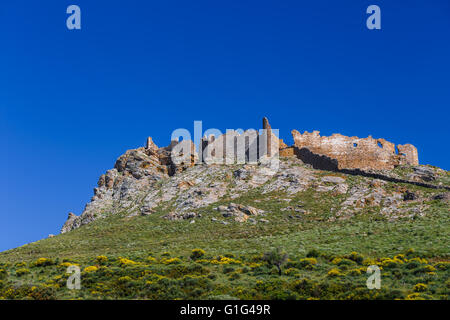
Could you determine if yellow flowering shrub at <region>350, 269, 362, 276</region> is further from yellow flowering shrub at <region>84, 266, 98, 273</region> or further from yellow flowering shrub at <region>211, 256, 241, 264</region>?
yellow flowering shrub at <region>84, 266, 98, 273</region>

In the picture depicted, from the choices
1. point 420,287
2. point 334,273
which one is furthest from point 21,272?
point 420,287

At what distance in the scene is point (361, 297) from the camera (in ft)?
78.7

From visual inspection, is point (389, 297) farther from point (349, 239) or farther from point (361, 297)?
point (349, 239)

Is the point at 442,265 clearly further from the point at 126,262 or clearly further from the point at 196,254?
the point at 126,262

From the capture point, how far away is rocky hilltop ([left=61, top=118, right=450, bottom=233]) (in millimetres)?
58156

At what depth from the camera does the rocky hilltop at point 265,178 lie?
191 feet

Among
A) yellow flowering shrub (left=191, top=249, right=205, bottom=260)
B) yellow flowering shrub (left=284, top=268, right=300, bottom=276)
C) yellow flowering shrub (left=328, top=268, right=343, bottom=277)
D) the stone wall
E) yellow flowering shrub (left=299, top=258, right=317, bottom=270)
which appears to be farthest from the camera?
the stone wall

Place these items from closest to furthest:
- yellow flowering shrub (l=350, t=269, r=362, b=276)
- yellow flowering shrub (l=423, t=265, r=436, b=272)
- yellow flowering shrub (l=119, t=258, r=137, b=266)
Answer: yellow flowering shrub (l=350, t=269, r=362, b=276) < yellow flowering shrub (l=423, t=265, r=436, b=272) < yellow flowering shrub (l=119, t=258, r=137, b=266)

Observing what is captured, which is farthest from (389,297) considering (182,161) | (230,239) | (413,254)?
(182,161)

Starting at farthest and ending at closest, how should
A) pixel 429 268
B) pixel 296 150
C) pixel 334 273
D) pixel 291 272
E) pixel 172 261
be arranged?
1. pixel 296 150
2. pixel 172 261
3. pixel 291 272
4. pixel 429 268
5. pixel 334 273

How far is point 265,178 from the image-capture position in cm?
7131

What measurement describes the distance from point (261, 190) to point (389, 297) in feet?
143

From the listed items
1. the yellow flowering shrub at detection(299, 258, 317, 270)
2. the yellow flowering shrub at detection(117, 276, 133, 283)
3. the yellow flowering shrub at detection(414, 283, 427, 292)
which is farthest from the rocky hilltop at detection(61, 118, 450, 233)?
the yellow flowering shrub at detection(117, 276, 133, 283)

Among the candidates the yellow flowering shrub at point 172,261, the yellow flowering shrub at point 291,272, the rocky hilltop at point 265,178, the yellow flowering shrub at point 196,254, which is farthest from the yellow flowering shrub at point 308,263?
the rocky hilltop at point 265,178
